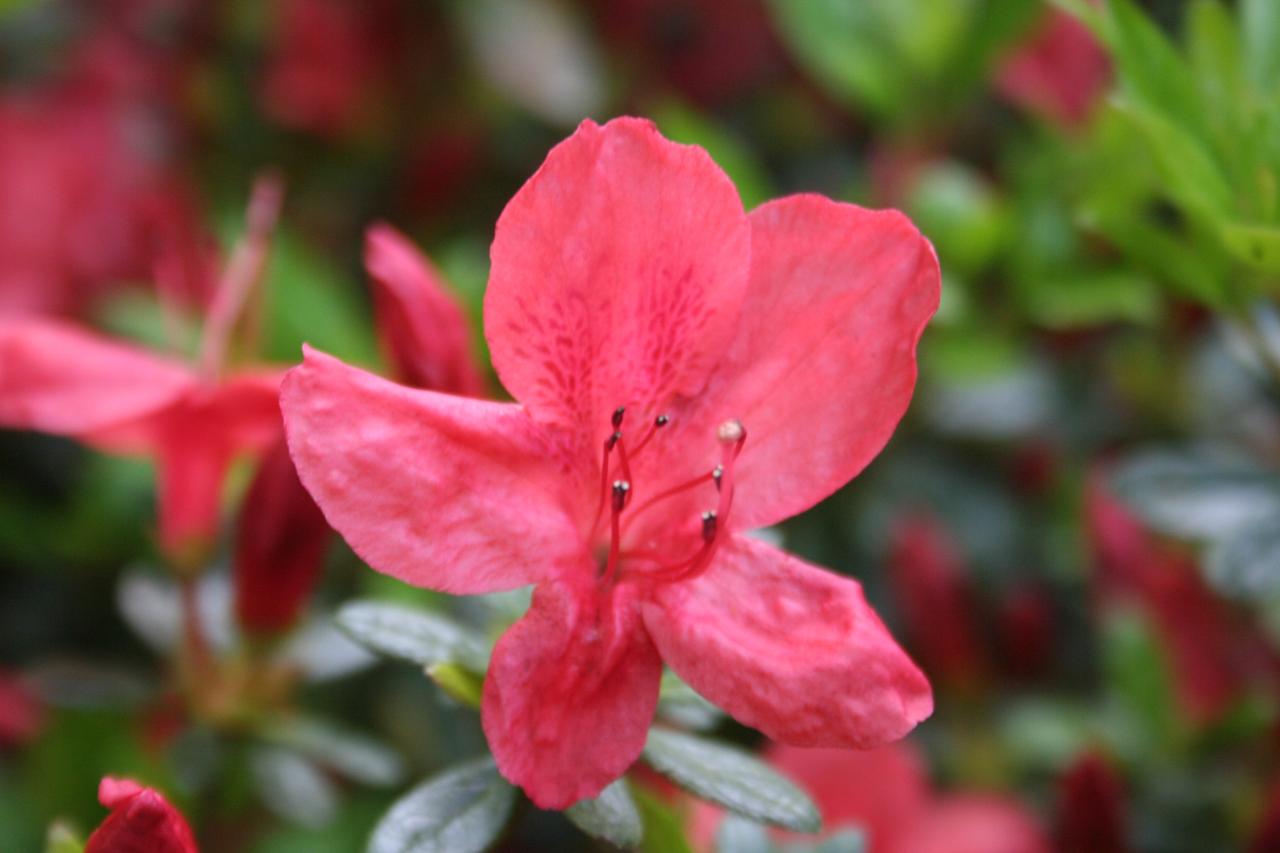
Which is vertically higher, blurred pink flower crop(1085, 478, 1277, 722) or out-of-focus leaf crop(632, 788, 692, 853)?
out-of-focus leaf crop(632, 788, 692, 853)

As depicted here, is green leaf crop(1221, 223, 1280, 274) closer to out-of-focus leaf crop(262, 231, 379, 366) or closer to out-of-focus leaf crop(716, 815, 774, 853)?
out-of-focus leaf crop(716, 815, 774, 853)

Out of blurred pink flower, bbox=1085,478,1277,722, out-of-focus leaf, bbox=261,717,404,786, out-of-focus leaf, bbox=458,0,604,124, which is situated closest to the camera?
out-of-focus leaf, bbox=261,717,404,786

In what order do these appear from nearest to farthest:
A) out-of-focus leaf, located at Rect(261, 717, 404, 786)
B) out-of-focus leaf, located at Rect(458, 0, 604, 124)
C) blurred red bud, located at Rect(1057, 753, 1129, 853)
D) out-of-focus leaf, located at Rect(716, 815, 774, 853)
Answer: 1. out-of-focus leaf, located at Rect(716, 815, 774, 853)
2. out-of-focus leaf, located at Rect(261, 717, 404, 786)
3. blurred red bud, located at Rect(1057, 753, 1129, 853)
4. out-of-focus leaf, located at Rect(458, 0, 604, 124)

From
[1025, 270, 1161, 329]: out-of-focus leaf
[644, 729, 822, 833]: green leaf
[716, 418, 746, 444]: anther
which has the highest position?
[716, 418, 746, 444]: anther

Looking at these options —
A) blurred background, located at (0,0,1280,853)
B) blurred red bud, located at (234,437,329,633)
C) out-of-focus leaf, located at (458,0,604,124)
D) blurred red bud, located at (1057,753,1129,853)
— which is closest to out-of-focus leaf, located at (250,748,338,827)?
blurred background, located at (0,0,1280,853)

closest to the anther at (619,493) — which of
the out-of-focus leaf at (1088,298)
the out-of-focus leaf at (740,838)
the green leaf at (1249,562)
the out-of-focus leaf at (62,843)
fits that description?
the out-of-focus leaf at (740,838)

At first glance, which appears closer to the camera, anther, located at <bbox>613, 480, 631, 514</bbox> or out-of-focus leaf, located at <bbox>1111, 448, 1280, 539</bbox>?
anther, located at <bbox>613, 480, 631, 514</bbox>
